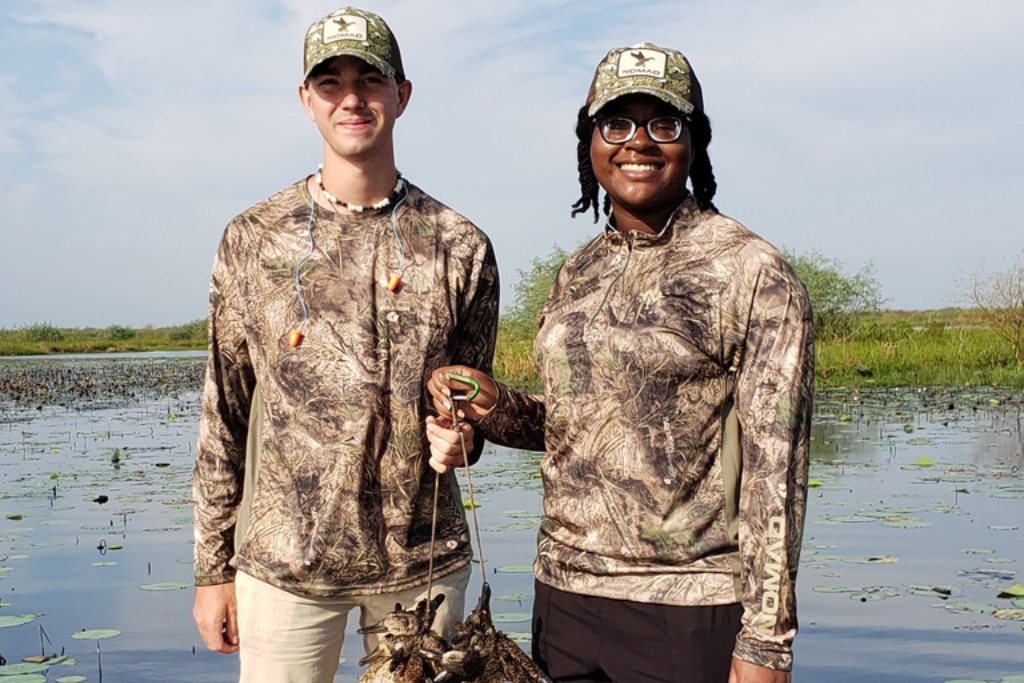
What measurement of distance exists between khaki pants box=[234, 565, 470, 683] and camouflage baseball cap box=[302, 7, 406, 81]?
134 cm

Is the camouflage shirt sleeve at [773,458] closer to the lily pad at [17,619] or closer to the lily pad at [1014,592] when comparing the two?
the lily pad at [1014,592]

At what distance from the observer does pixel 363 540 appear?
10.3 ft

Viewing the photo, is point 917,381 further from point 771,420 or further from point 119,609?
point 771,420

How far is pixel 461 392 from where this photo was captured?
10.1 feet

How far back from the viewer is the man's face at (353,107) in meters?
3.20

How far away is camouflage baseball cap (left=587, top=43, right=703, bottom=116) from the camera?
112 inches

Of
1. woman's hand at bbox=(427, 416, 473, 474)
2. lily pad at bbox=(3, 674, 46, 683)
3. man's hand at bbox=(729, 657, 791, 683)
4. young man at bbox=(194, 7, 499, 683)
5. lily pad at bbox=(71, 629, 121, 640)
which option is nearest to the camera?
man's hand at bbox=(729, 657, 791, 683)

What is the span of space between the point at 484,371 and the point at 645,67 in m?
0.98

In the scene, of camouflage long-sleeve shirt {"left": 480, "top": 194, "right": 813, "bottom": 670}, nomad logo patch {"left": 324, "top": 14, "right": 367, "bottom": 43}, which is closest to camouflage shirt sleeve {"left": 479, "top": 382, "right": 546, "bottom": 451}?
camouflage long-sleeve shirt {"left": 480, "top": 194, "right": 813, "bottom": 670}

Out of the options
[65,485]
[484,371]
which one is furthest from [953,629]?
[65,485]

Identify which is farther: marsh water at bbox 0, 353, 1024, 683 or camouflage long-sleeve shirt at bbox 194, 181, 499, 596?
marsh water at bbox 0, 353, 1024, 683

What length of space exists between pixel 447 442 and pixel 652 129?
90cm

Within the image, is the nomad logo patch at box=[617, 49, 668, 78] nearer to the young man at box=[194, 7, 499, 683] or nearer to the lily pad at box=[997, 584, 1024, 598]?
the young man at box=[194, 7, 499, 683]

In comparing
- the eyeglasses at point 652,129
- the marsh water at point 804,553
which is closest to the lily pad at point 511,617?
the marsh water at point 804,553
